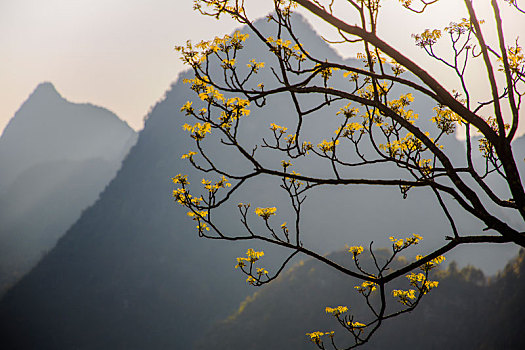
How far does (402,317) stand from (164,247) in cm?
5625

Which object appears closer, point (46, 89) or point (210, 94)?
point (210, 94)

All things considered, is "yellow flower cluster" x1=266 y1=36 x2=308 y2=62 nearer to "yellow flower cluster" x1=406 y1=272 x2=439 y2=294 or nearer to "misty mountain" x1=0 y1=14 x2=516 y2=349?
"yellow flower cluster" x1=406 y1=272 x2=439 y2=294

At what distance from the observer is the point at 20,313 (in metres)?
59.8

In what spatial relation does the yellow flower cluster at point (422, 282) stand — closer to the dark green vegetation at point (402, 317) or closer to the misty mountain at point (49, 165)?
the dark green vegetation at point (402, 317)

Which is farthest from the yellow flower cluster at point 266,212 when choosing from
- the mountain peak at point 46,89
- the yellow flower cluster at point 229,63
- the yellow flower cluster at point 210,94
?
the mountain peak at point 46,89

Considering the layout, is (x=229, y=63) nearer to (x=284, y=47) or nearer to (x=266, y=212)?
(x=284, y=47)

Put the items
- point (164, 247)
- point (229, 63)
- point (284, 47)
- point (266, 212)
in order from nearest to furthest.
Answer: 1. point (284, 47)
2. point (229, 63)
3. point (266, 212)
4. point (164, 247)

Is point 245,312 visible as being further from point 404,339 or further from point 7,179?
point 7,179

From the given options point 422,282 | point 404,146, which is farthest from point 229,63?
point 422,282

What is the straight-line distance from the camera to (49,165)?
146m

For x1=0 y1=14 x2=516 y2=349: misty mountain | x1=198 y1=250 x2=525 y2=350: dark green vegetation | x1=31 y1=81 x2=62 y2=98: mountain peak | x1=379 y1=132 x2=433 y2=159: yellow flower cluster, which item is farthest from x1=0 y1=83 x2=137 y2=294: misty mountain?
x1=379 y1=132 x2=433 y2=159: yellow flower cluster

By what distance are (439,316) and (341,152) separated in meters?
65.4

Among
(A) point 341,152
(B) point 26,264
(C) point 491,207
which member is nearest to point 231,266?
(A) point 341,152

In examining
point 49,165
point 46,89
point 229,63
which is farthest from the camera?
point 46,89
